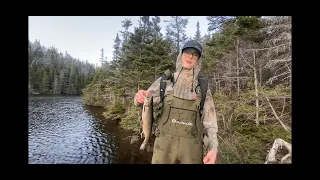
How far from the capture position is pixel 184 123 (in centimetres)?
222

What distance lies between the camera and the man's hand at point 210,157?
7.31 ft

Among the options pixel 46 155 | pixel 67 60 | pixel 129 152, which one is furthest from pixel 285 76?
pixel 46 155

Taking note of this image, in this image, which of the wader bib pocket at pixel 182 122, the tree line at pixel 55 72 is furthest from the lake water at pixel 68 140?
the wader bib pocket at pixel 182 122

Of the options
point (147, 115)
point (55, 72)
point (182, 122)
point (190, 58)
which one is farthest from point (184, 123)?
point (55, 72)

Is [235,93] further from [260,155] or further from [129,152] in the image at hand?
[129,152]

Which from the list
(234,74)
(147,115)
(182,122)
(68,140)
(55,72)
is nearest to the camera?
(147,115)

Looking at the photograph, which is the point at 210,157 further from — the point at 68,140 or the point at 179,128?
the point at 68,140

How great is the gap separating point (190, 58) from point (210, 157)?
1150 millimetres

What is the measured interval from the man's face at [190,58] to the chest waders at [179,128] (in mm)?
412

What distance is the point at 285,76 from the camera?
2670 mm

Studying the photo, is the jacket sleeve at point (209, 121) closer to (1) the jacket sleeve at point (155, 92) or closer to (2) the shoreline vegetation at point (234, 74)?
(2) the shoreline vegetation at point (234, 74)
